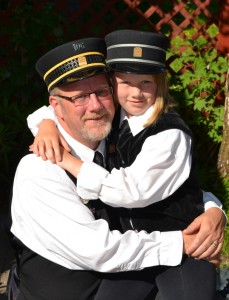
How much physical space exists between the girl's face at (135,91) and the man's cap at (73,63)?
12 cm

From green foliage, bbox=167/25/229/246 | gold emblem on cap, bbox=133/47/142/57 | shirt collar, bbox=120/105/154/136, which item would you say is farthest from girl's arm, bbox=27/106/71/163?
green foliage, bbox=167/25/229/246

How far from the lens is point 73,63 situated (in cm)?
306

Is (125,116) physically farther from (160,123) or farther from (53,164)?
(53,164)

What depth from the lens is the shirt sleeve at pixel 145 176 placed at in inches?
114

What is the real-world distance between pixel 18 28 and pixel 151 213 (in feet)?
9.59

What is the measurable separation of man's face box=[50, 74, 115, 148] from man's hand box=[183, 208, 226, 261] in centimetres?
59

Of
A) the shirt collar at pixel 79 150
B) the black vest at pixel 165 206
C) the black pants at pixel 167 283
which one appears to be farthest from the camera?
the shirt collar at pixel 79 150

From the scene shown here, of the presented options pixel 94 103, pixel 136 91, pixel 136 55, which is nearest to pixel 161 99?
pixel 136 91

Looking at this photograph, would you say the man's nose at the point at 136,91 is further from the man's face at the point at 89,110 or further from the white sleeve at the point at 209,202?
the white sleeve at the point at 209,202

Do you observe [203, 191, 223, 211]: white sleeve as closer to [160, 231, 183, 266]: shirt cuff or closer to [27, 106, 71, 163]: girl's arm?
[160, 231, 183, 266]: shirt cuff

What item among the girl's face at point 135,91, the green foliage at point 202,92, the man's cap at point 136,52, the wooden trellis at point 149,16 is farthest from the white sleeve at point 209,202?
the wooden trellis at point 149,16

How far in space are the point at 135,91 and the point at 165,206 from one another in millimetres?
563

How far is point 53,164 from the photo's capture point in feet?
9.77

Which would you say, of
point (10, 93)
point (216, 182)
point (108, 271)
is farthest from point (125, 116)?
point (10, 93)
